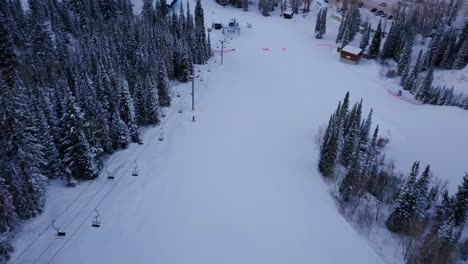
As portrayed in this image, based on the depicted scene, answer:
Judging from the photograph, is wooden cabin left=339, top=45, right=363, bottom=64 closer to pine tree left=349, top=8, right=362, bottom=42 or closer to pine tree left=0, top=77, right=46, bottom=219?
pine tree left=349, top=8, right=362, bottom=42

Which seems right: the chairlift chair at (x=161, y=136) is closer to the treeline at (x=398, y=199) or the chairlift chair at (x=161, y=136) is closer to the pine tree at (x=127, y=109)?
the pine tree at (x=127, y=109)

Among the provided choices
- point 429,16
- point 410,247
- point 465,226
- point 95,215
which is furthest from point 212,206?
point 429,16

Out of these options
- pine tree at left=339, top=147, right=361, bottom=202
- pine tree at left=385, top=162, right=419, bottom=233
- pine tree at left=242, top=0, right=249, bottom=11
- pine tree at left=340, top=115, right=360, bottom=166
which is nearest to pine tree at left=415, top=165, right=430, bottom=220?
pine tree at left=385, top=162, right=419, bottom=233

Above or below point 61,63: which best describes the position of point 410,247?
below

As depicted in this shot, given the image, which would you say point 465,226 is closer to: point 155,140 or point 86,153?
point 155,140

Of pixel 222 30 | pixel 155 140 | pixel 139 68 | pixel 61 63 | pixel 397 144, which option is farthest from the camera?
pixel 222 30

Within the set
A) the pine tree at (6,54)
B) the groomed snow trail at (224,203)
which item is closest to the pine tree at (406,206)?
the groomed snow trail at (224,203)
